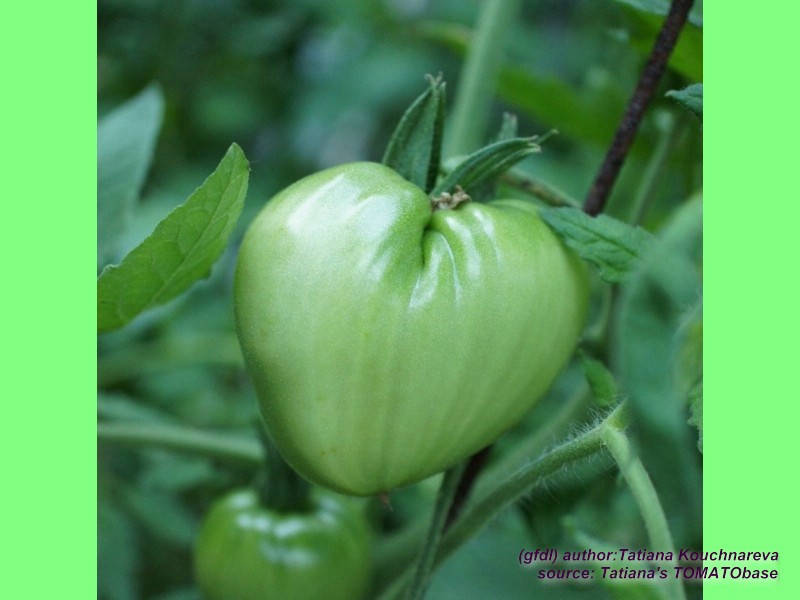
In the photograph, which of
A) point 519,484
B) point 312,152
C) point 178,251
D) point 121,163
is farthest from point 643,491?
point 312,152

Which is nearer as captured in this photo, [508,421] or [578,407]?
[508,421]

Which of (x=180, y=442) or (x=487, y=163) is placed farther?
(x=180, y=442)

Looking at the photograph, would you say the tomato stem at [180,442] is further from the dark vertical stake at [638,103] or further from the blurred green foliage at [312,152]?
the dark vertical stake at [638,103]

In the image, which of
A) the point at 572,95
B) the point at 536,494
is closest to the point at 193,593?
the point at 536,494

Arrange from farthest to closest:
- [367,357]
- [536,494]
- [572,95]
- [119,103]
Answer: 1. [119,103]
2. [572,95]
3. [536,494]
4. [367,357]

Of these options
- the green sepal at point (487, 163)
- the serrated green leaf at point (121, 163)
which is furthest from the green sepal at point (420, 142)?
the serrated green leaf at point (121, 163)

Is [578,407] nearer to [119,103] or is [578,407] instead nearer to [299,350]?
[299,350]

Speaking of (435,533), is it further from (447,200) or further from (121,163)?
(121,163)
